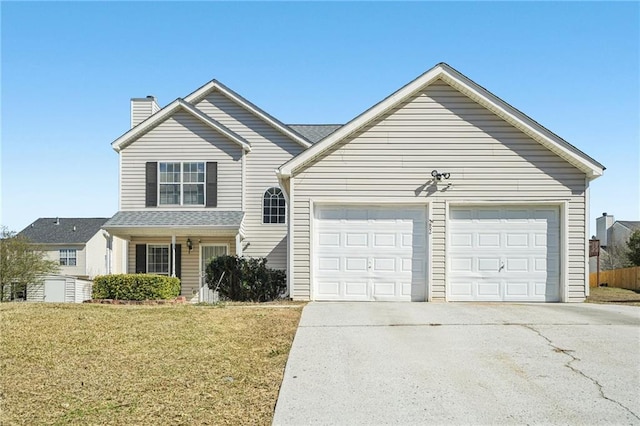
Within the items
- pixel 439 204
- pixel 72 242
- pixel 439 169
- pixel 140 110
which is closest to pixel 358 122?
pixel 439 169

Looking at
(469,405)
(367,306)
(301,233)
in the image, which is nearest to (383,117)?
(301,233)

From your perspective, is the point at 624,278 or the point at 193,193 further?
the point at 624,278

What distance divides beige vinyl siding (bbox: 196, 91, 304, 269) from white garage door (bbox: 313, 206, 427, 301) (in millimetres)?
8375

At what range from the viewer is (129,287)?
1870 cm

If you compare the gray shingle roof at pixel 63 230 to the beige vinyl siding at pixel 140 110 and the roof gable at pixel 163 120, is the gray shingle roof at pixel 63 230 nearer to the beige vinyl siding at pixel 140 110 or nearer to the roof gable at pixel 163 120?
the beige vinyl siding at pixel 140 110

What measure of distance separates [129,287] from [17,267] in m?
17.8

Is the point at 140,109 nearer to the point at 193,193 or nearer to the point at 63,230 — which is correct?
the point at 193,193

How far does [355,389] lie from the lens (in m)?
6.83

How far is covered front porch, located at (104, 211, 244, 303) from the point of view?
2167 cm

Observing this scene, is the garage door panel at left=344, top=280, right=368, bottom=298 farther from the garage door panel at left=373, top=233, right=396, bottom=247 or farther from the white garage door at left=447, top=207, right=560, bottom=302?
the white garage door at left=447, top=207, right=560, bottom=302

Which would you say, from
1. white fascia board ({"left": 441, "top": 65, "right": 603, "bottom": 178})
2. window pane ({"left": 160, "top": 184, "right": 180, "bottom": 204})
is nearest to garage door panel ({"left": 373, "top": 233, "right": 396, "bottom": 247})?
white fascia board ({"left": 441, "top": 65, "right": 603, "bottom": 178})

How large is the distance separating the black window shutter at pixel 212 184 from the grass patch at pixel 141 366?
35.8 feet

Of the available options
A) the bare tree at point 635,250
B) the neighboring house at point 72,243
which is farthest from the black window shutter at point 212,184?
the bare tree at point 635,250

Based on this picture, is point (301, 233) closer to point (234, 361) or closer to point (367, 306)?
point (367, 306)
